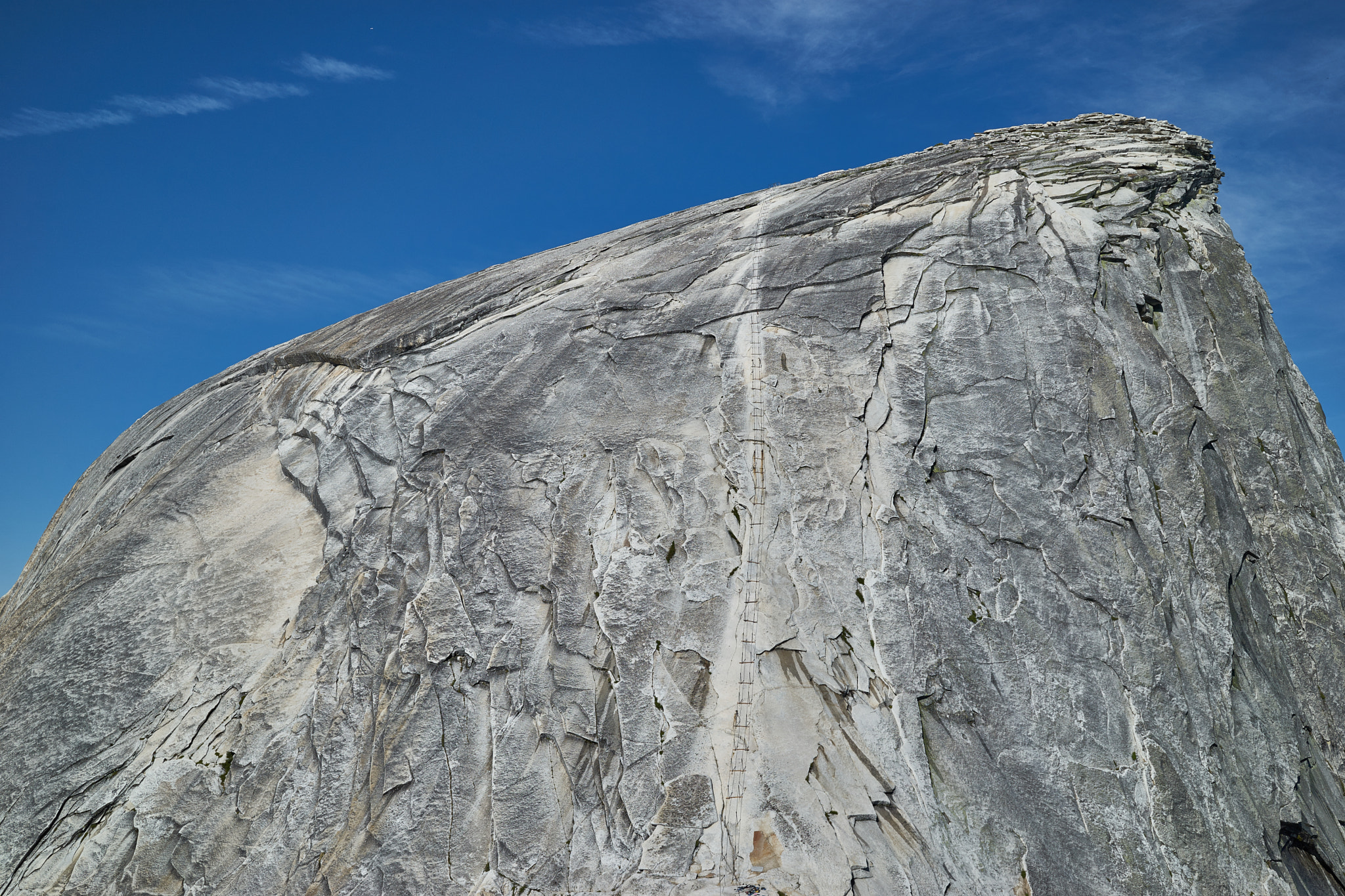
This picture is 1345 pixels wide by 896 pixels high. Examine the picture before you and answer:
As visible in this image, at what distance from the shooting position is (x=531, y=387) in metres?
9.01

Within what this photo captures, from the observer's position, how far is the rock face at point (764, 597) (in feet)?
24.2

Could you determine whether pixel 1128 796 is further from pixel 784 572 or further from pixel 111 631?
pixel 111 631

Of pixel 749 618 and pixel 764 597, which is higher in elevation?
pixel 764 597

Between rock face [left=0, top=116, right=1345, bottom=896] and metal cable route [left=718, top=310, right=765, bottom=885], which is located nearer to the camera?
metal cable route [left=718, top=310, right=765, bottom=885]

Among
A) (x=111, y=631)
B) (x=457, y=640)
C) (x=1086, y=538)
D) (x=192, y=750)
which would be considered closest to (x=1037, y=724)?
(x=1086, y=538)

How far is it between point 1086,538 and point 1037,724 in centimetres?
168

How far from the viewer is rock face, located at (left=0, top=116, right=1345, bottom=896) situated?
736cm

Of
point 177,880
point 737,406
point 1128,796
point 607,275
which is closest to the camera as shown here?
point 1128,796

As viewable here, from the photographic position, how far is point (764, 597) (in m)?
7.90

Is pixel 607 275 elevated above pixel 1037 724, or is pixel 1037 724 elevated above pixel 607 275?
pixel 607 275

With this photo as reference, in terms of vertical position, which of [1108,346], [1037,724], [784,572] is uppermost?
[1108,346]

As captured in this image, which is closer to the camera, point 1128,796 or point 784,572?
point 1128,796

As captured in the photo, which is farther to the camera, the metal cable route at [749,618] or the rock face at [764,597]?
the rock face at [764,597]

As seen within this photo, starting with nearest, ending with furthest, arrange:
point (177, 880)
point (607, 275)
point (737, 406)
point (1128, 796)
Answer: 1. point (1128, 796)
2. point (177, 880)
3. point (737, 406)
4. point (607, 275)
